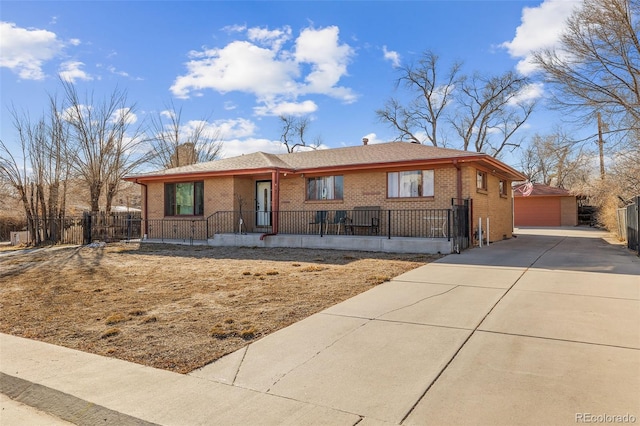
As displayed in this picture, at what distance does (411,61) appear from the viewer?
38969mm

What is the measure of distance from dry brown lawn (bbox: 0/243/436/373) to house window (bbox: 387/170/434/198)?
344 centimetres

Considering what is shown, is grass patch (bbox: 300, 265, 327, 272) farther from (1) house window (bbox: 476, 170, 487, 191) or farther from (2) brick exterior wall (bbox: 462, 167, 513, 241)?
(1) house window (bbox: 476, 170, 487, 191)

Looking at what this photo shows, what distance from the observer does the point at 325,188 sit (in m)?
16.0

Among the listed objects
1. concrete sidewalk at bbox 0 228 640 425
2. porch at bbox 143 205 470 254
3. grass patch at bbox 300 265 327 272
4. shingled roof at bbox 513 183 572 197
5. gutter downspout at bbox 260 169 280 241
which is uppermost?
shingled roof at bbox 513 183 572 197

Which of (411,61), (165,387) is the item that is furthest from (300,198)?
(411,61)

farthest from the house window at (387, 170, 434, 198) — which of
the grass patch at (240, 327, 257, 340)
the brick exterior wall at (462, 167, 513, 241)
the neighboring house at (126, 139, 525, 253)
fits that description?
the grass patch at (240, 327, 257, 340)

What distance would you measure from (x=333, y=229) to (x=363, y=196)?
1.79 meters

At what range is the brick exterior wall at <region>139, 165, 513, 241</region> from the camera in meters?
13.6

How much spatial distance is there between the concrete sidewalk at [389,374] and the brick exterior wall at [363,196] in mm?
8084

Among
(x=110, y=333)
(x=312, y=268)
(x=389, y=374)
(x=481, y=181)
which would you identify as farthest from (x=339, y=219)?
(x=389, y=374)

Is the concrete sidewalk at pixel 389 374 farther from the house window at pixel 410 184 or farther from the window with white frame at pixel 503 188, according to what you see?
the window with white frame at pixel 503 188

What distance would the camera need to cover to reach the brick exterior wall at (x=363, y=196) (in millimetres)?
13609

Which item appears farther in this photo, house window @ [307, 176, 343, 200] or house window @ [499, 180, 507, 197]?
house window @ [499, 180, 507, 197]

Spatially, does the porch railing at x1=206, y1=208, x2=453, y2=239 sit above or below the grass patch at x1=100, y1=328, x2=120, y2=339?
above
